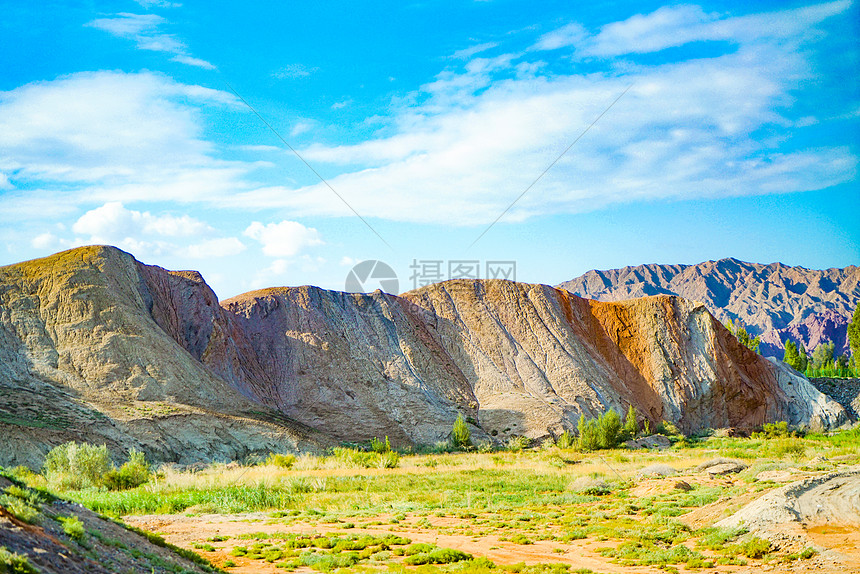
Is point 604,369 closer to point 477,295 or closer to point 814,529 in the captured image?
point 477,295

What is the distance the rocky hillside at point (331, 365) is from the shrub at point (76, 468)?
2.51 m

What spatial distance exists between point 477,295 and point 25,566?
54142 mm

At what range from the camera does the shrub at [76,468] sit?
2339cm

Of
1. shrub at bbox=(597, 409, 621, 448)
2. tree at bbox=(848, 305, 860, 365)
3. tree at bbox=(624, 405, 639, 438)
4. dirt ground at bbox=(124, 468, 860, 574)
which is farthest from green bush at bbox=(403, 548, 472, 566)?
tree at bbox=(848, 305, 860, 365)

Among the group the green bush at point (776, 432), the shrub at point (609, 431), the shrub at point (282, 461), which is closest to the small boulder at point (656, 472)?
the shrub at point (282, 461)

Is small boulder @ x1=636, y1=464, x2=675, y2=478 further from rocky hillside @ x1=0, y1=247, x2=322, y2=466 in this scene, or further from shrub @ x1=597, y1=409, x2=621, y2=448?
rocky hillside @ x1=0, y1=247, x2=322, y2=466

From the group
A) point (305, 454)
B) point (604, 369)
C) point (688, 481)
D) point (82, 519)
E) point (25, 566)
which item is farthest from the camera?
point (604, 369)

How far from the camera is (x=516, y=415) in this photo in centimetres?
4778

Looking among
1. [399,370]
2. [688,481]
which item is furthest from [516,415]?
[688,481]

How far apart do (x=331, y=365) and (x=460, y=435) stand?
1253 cm

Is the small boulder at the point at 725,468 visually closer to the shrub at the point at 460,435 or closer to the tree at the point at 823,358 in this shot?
the shrub at the point at 460,435

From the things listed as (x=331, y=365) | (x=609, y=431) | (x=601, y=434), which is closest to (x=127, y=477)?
(x=331, y=365)

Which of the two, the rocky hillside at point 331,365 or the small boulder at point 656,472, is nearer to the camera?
the small boulder at point 656,472

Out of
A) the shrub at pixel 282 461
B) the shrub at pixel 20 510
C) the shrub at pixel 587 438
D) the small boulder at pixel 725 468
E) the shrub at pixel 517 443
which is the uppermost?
the shrub at pixel 20 510
